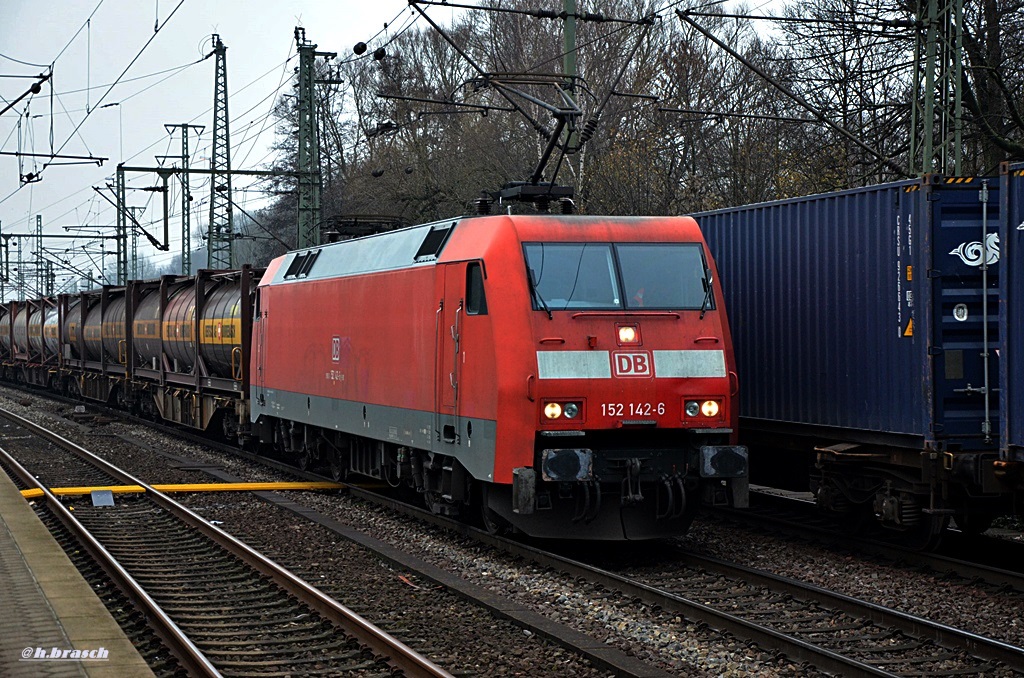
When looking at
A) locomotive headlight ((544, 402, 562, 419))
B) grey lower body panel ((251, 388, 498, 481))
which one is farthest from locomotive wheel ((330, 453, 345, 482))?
locomotive headlight ((544, 402, 562, 419))

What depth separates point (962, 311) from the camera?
10.9 m

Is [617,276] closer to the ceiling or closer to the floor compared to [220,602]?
closer to the ceiling

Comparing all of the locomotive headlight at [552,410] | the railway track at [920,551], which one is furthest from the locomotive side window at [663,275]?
the railway track at [920,551]

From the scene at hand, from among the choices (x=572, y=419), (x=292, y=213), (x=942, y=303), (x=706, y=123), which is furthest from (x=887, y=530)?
(x=292, y=213)

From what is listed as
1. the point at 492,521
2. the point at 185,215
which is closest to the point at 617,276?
the point at 492,521

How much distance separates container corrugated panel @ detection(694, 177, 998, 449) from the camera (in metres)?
10.9

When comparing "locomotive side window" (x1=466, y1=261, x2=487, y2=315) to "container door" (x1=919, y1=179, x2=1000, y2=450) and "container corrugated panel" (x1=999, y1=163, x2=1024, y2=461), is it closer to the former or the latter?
"container door" (x1=919, y1=179, x2=1000, y2=450)

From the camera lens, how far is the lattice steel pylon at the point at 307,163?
2995 cm

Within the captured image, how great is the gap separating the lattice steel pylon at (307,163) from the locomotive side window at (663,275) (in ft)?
61.1

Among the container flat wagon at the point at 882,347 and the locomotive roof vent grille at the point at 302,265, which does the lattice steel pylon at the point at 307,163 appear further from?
the container flat wagon at the point at 882,347

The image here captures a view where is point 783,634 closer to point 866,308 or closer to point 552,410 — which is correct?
point 552,410

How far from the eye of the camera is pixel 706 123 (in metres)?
34.8

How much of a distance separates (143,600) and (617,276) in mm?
4868

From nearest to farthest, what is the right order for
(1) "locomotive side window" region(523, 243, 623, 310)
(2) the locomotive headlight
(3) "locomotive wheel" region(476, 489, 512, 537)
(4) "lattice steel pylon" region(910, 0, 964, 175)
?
(2) the locomotive headlight
(1) "locomotive side window" region(523, 243, 623, 310)
(3) "locomotive wheel" region(476, 489, 512, 537)
(4) "lattice steel pylon" region(910, 0, 964, 175)
